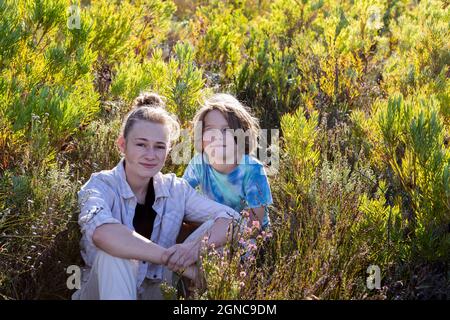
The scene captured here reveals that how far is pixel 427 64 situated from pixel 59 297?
388 centimetres

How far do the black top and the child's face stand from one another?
0.50 metres

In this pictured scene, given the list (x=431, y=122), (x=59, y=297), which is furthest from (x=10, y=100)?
(x=431, y=122)

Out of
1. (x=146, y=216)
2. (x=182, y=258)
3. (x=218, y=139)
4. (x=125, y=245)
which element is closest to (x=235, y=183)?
(x=218, y=139)

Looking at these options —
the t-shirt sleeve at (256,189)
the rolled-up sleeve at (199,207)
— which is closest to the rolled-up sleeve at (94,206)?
the rolled-up sleeve at (199,207)

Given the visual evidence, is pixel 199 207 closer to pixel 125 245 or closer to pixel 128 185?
pixel 128 185

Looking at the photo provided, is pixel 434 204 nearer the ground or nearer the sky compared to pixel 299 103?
nearer the ground

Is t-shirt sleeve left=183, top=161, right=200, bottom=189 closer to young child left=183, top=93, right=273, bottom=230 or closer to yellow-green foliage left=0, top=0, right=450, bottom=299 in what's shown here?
young child left=183, top=93, right=273, bottom=230

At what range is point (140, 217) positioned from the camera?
338cm

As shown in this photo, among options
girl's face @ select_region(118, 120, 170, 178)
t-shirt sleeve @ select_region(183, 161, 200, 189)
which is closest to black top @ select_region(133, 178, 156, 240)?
girl's face @ select_region(118, 120, 170, 178)

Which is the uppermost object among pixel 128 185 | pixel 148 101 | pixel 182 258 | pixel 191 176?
pixel 148 101

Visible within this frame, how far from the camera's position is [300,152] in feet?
12.4

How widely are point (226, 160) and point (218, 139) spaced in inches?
5.1

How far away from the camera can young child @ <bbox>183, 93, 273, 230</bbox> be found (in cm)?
369

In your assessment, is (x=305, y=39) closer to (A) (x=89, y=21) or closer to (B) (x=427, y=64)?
(B) (x=427, y=64)
